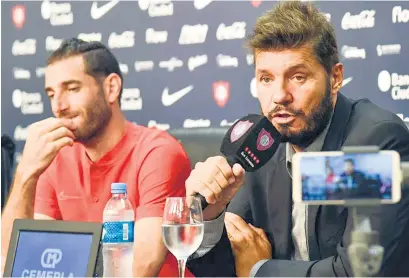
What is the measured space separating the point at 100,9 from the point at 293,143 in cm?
179

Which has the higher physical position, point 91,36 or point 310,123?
point 91,36

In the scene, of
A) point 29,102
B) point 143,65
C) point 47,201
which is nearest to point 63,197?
point 47,201

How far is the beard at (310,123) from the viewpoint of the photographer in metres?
1.98

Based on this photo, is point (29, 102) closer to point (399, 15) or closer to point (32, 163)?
point (32, 163)

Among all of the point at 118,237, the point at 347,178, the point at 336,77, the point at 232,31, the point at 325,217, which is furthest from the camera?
the point at 232,31

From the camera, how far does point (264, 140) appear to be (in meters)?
1.76

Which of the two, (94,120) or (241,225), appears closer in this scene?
(241,225)

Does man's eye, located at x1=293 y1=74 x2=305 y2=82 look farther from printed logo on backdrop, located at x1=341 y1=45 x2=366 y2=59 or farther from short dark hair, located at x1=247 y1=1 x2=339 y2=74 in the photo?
printed logo on backdrop, located at x1=341 y1=45 x2=366 y2=59

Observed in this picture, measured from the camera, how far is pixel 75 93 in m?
2.94

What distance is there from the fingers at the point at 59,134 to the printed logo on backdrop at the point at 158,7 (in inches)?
35.6

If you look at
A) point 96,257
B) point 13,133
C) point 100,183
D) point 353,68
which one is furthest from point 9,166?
point 96,257

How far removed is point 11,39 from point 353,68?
1.78 meters

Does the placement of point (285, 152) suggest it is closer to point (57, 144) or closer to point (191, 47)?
point (57, 144)

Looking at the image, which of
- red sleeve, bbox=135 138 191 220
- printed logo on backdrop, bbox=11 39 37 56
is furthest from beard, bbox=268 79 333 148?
printed logo on backdrop, bbox=11 39 37 56
